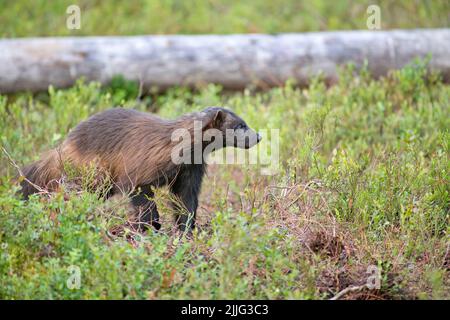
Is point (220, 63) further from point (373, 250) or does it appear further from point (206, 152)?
point (373, 250)

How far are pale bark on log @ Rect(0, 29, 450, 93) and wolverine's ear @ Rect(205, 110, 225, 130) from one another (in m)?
4.01

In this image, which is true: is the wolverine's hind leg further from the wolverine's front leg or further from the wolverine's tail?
the wolverine's tail

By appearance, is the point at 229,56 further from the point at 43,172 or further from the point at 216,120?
the point at 43,172

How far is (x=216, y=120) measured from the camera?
6.66 metres

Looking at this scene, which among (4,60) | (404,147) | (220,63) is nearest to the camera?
(404,147)

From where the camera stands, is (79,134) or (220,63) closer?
(79,134)

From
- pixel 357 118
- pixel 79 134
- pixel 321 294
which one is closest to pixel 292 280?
pixel 321 294

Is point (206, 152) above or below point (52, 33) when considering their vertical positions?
below

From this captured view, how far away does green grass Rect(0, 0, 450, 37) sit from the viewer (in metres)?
13.0

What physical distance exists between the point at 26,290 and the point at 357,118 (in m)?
5.47

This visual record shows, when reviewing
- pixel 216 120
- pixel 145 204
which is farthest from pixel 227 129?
pixel 145 204

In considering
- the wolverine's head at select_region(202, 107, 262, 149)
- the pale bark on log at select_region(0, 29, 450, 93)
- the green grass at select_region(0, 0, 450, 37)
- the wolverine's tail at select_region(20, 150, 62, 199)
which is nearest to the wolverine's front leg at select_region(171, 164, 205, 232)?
the wolverine's head at select_region(202, 107, 262, 149)

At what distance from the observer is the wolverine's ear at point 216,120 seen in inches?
260

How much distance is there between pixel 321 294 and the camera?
5.30 m
